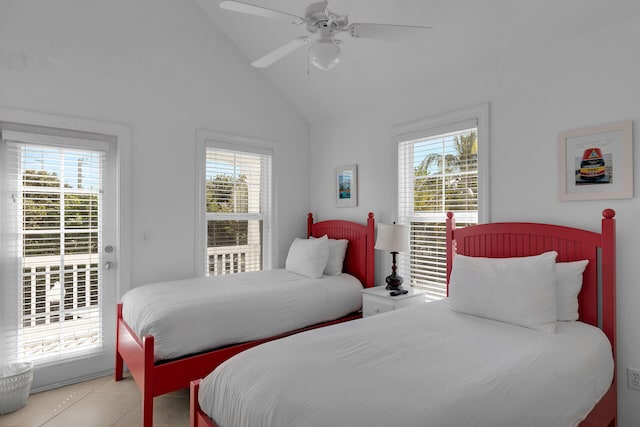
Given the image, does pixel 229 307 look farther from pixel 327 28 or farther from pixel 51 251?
pixel 327 28

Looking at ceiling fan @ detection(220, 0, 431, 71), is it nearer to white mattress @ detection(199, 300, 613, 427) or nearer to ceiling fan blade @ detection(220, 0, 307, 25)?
ceiling fan blade @ detection(220, 0, 307, 25)

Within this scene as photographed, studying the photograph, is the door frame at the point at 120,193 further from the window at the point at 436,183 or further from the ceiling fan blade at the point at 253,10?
the window at the point at 436,183

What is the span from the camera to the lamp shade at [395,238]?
2.99 meters

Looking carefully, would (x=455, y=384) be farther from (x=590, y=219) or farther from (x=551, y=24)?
(x=551, y=24)

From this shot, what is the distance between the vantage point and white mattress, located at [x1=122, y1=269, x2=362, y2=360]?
2.26 m

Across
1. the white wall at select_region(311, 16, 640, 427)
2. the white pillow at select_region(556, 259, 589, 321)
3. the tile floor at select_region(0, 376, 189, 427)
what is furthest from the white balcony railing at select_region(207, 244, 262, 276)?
the white pillow at select_region(556, 259, 589, 321)

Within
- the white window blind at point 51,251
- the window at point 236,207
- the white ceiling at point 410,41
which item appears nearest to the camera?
the white ceiling at point 410,41

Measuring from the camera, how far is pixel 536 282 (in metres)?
1.96

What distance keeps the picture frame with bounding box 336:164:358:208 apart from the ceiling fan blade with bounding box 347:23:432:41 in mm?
1763

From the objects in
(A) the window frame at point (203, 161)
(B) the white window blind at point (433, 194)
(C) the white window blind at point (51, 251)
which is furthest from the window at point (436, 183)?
(C) the white window blind at point (51, 251)

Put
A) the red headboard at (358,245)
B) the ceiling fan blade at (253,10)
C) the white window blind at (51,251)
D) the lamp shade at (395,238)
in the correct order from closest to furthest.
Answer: the ceiling fan blade at (253,10) → the white window blind at (51,251) → the lamp shade at (395,238) → the red headboard at (358,245)

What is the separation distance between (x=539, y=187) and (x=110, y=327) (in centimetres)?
346

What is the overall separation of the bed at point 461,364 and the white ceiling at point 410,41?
1.19 meters

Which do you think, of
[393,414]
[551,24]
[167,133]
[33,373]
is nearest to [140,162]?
[167,133]
